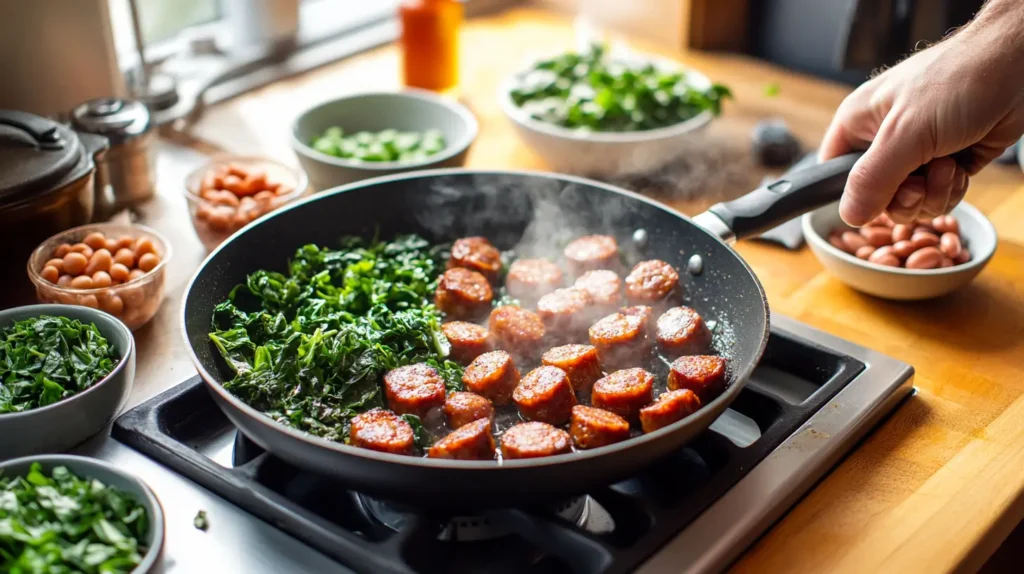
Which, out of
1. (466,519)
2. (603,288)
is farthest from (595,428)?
(603,288)

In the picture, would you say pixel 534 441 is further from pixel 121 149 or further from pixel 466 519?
pixel 121 149

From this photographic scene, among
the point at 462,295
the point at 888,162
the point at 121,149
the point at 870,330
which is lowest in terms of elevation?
the point at 870,330

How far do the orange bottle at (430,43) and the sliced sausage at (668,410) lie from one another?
1.44 m

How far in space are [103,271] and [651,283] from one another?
35.9 inches

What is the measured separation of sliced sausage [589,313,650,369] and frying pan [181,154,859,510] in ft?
0.45

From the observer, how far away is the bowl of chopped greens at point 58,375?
1198 millimetres

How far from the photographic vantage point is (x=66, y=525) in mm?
1019

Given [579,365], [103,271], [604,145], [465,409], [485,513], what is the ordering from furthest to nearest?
[604,145]
[103,271]
[579,365]
[465,409]
[485,513]

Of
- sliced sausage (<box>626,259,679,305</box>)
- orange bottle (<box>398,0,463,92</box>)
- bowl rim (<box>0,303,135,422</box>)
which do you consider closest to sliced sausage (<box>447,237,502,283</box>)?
sliced sausage (<box>626,259,679,305</box>)

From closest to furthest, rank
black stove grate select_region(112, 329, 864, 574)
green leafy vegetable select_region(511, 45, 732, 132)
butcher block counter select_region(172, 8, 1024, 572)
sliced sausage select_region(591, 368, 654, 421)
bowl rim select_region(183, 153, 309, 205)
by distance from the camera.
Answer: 1. black stove grate select_region(112, 329, 864, 574)
2. butcher block counter select_region(172, 8, 1024, 572)
3. sliced sausage select_region(591, 368, 654, 421)
4. bowl rim select_region(183, 153, 309, 205)
5. green leafy vegetable select_region(511, 45, 732, 132)

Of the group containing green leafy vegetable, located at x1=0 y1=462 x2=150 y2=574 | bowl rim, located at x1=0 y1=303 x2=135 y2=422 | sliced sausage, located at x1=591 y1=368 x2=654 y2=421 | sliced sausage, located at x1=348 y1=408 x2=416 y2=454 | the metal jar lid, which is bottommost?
sliced sausage, located at x1=591 y1=368 x2=654 y2=421

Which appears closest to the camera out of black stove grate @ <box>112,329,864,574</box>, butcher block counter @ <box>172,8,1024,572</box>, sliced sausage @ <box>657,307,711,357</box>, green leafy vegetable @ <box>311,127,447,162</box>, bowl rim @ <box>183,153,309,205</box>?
black stove grate @ <box>112,329,864,574</box>

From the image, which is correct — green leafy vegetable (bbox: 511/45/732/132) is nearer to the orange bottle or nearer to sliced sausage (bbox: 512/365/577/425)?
the orange bottle

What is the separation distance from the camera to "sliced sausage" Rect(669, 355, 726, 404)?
131 centimetres
